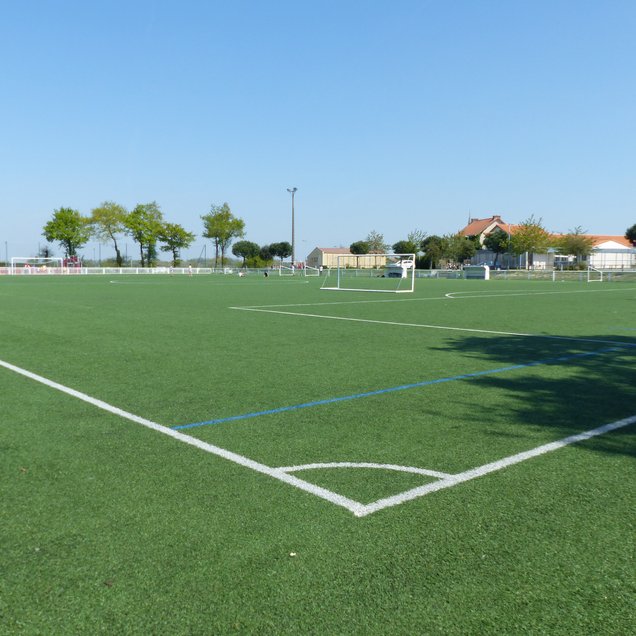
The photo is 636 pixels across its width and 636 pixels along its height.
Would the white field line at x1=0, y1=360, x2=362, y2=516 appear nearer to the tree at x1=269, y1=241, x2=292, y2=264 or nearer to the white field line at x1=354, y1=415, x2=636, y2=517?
the white field line at x1=354, y1=415, x2=636, y2=517

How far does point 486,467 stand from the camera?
4.27 meters

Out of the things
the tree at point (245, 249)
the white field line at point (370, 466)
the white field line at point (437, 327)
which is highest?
the tree at point (245, 249)

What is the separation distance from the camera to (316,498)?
3.71m

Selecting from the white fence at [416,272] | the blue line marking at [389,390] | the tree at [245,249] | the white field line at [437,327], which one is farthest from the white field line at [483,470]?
the tree at [245,249]

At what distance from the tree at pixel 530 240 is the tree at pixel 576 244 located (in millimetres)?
5885

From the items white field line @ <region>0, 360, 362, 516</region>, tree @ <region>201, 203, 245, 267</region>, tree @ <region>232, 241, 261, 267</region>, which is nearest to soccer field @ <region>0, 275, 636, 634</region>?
white field line @ <region>0, 360, 362, 516</region>

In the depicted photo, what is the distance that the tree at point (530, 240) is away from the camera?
84.6 m

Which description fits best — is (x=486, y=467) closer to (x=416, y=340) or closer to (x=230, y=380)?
(x=230, y=380)

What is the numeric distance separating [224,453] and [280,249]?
131 m

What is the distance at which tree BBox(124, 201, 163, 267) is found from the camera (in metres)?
84.4

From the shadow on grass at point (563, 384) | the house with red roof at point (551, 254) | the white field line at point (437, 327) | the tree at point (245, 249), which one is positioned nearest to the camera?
the shadow on grass at point (563, 384)

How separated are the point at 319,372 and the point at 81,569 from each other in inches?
207

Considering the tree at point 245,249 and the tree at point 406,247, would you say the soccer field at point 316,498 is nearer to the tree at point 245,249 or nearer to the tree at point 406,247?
the tree at point 406,247

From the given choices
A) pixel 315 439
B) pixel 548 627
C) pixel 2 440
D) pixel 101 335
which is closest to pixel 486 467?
pixel 315 439
